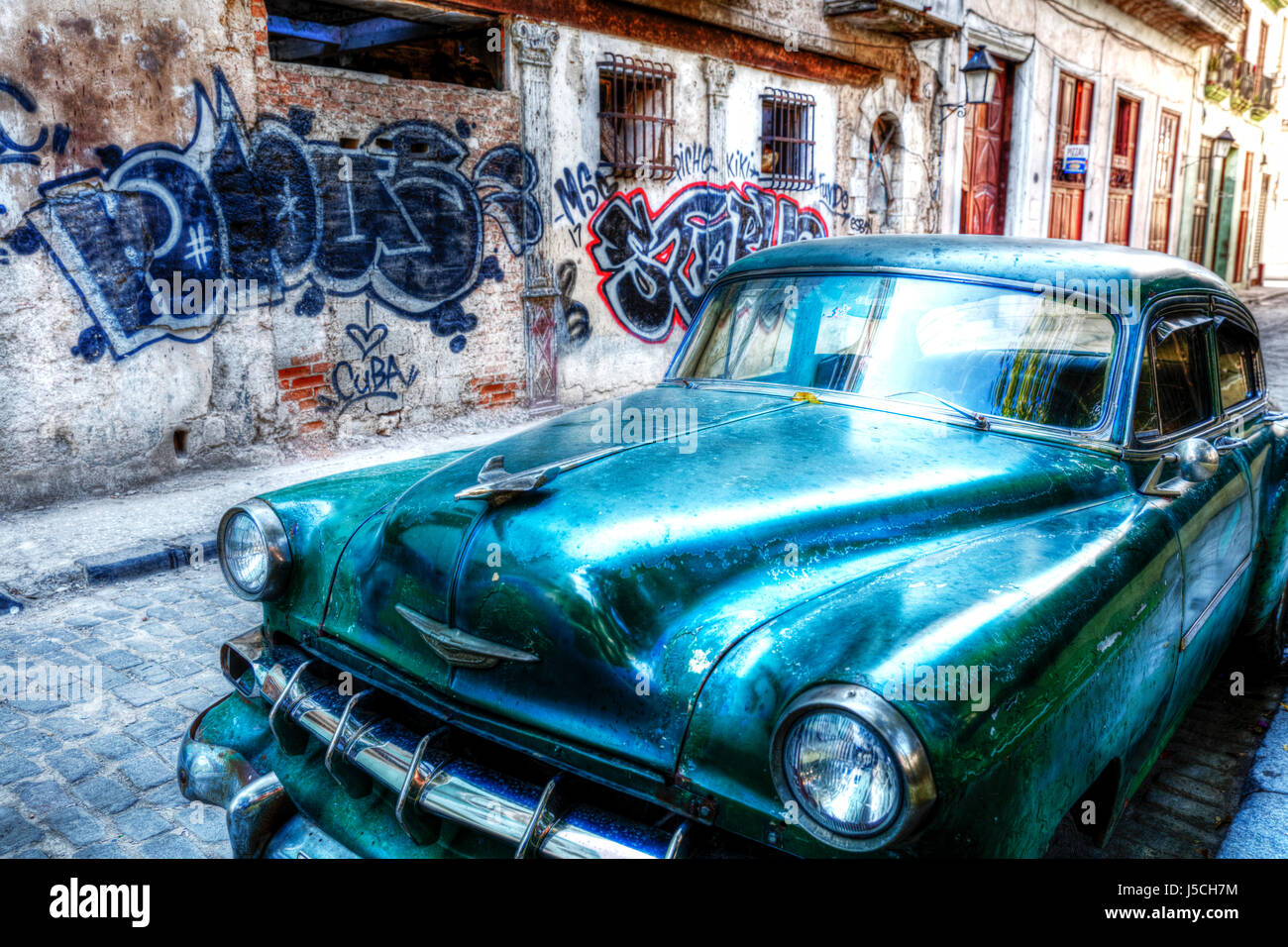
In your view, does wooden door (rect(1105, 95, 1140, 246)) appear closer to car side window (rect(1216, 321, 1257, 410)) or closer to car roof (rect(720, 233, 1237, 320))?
car side window (rect(1216, 321, 1257, 410))

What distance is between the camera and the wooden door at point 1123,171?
19.0 metres

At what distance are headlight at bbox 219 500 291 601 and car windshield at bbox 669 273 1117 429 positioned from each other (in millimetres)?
1511

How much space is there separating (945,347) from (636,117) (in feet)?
23.3

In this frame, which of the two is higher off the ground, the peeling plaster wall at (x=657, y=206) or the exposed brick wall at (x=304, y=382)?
the peeling plaster wall at (x=657, y=206)

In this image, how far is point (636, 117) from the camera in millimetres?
9031

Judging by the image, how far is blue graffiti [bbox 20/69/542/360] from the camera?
566 cm

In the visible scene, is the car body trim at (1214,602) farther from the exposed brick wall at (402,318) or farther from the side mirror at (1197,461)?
the exposed brick wall at (402,318)

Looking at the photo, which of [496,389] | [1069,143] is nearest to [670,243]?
[496,389]

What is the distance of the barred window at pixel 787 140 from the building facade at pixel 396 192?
36mm

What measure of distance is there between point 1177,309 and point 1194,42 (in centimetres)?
2383

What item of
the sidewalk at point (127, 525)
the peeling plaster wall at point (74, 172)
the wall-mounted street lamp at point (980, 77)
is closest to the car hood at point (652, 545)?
the sidewalk at point (127, 525)
